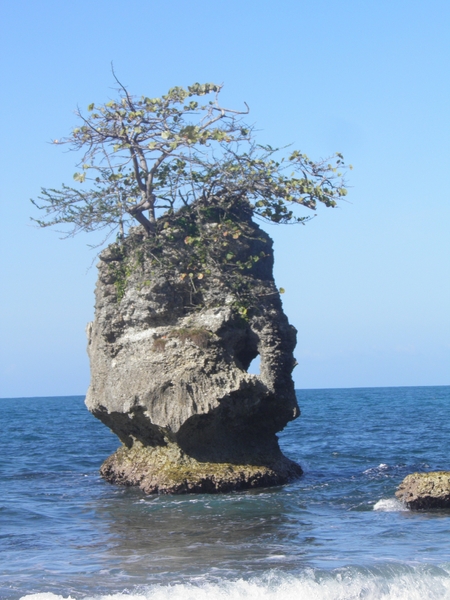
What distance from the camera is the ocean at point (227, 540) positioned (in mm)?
10094

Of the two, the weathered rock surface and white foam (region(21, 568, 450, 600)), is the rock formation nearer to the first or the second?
the weathered rock surface

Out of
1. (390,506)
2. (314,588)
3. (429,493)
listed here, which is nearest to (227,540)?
(314,588)

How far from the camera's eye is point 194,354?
15.8m

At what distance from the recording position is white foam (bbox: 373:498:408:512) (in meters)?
14.1

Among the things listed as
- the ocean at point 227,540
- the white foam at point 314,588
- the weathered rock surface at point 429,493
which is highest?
the weathered rock surface at point 429,493

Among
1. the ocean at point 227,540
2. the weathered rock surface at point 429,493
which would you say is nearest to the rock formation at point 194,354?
the ocean at point 227,540

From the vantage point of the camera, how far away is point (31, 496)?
16.8m

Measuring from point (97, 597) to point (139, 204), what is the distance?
9201mm

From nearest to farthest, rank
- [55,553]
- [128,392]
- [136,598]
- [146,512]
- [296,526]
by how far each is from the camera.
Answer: [136,598] → [55,553] → [296,526] → [146,512] → [128,392]

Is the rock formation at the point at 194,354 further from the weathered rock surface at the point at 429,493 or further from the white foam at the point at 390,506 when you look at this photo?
the weathered rock surface at the point at 429,493

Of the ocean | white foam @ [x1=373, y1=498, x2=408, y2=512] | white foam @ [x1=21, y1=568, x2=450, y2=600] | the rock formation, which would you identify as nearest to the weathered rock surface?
white foam @ [x1=373, y1=498, x2=408, y2=512]

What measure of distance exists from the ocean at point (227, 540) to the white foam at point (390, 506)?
19 mm

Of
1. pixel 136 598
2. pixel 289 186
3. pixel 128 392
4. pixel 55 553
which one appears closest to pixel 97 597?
pixel 136 598

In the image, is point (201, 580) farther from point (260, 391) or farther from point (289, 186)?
point (289, 186)
